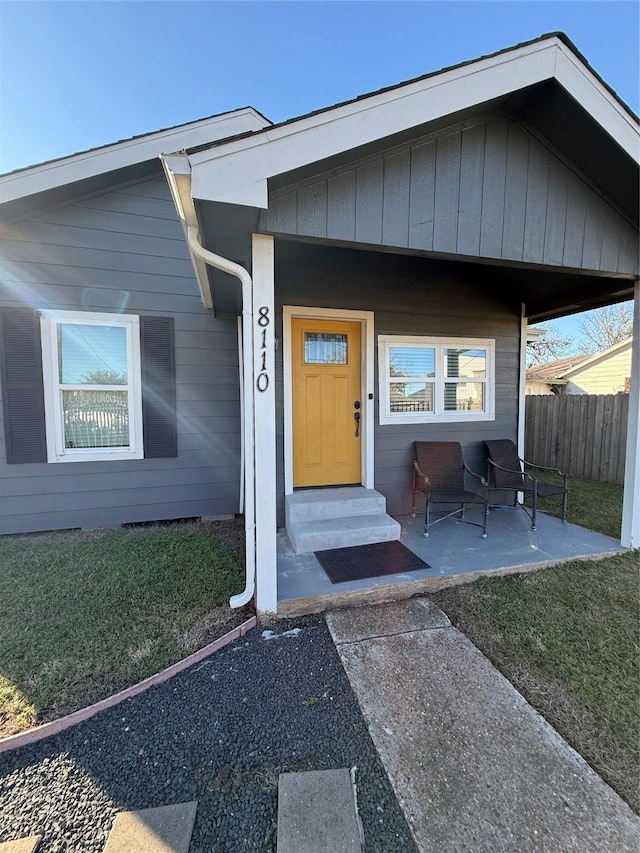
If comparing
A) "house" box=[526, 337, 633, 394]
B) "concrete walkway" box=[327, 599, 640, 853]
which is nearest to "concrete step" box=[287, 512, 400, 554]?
"concrete walkway" box=[327, 599, 640, 853]

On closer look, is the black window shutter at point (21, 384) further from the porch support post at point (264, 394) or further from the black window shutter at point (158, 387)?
the porch support post at point (264, 394)

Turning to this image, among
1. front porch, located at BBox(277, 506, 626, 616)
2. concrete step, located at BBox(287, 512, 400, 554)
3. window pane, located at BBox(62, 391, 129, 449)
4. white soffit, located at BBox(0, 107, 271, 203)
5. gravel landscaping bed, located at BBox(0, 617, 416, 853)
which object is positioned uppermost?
white soffit, located at BBox(0, 107, 271, 203)

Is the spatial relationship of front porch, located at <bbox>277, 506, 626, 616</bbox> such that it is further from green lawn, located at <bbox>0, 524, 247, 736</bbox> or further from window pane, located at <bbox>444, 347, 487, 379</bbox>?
window pane, located at <bbox>444, 347, 487, 379</bbox>

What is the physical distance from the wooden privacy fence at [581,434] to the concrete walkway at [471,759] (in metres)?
6.06

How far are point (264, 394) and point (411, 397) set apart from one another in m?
2.43

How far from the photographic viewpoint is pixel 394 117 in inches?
85.7

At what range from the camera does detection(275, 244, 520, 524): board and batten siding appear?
376 centimetres

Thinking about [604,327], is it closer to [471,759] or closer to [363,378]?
[363,378]

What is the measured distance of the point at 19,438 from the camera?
A: 375cm

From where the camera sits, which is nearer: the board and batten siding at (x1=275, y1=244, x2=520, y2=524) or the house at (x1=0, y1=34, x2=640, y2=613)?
the house at (x1=0, y1=34, x2=640, y2=613)

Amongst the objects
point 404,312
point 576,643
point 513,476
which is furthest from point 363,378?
point 576,643

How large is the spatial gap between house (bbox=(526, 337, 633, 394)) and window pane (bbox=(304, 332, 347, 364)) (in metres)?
10.7

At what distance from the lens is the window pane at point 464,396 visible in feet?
14.6

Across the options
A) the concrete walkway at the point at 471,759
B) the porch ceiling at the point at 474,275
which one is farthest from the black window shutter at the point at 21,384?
the concrete walkway at the point at 471,759
